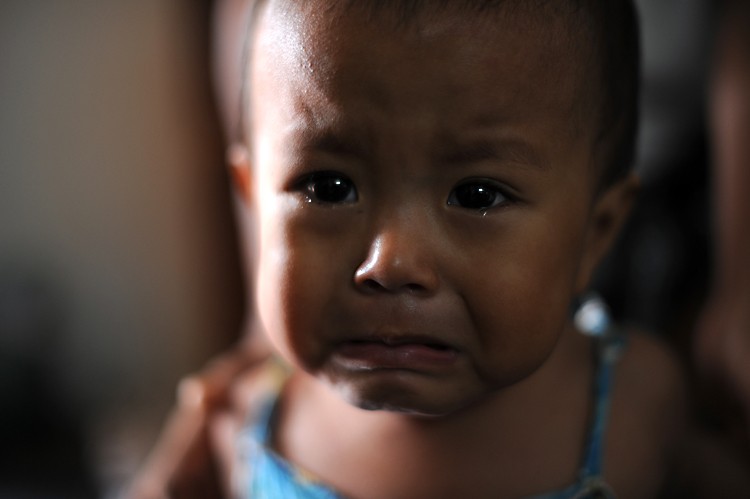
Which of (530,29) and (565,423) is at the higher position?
(530,29)

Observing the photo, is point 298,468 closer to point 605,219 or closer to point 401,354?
point 401,354

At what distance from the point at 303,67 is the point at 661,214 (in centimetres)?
69

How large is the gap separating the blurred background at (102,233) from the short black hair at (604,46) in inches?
39.5

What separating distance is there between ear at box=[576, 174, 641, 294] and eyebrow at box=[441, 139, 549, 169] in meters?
0.13

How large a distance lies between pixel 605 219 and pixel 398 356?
0.26 m

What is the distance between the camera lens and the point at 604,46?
1.95ft

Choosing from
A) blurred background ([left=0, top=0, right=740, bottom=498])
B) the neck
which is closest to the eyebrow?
the neck

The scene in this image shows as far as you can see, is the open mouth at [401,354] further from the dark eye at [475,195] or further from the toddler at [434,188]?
the dark eye at [475,195]

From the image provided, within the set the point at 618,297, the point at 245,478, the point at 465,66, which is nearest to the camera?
the point at 465,66

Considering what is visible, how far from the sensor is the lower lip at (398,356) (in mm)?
549

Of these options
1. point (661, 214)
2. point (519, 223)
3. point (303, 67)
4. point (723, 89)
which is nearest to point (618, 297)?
point (661, 214)

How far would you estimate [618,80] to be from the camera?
624 mm

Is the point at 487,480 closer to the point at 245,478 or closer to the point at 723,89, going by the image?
the point at 245,478

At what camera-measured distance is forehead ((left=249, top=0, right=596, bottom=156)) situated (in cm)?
51
